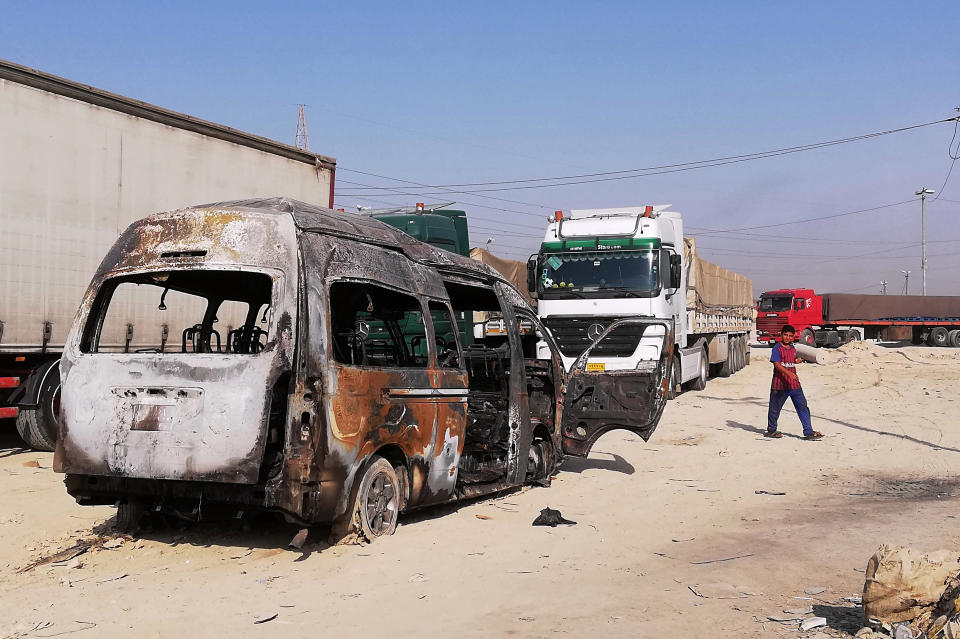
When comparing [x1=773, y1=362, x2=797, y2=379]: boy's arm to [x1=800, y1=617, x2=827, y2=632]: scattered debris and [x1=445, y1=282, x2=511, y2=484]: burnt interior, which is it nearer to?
Result: [x1=445, y1=282, x2=511, y2=484]: burnt interior

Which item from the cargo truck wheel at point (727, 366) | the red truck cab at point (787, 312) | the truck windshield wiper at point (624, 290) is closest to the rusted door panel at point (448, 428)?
the truck windshield wiper at point (624, 290)

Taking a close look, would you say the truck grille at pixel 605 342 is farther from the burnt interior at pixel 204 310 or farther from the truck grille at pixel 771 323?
the truck grille at pixel 771 323

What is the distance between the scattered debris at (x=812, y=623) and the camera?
4.57 metres

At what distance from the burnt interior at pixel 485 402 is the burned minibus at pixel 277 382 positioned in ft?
1.65

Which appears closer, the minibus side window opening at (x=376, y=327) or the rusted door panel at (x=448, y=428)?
the minibus side window opening at (x=376, y=327)

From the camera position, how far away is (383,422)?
6188mm

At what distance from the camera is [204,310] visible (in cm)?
777

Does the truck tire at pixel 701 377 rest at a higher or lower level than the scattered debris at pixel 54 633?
higher

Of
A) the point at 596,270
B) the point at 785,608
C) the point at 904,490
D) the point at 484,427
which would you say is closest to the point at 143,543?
the point at 484,427

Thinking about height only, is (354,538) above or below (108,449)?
below

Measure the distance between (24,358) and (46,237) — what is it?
1482mm

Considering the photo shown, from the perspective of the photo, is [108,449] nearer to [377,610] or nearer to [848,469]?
[377,610]

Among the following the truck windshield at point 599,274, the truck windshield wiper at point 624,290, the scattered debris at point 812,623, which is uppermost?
the truck windshield at point 599,274

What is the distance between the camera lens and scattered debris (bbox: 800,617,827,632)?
4574 millimetres
